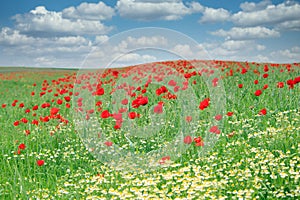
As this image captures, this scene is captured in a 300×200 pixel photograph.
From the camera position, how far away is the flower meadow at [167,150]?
16.1ft

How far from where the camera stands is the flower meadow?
193 inches

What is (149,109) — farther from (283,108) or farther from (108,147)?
(283,108)

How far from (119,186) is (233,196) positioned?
5.05ft

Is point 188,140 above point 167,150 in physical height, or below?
above

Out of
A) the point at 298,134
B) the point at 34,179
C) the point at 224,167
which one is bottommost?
A: the point at 34,179

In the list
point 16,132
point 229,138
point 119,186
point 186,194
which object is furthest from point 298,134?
point 16,132

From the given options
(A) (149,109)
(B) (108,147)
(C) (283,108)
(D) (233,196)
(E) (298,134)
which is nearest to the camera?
(D) (233,196)

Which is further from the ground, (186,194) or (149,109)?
(149,109)

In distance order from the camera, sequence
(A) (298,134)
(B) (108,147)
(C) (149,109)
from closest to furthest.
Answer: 1. (A) (298,134)
2. (B) (108,147)
3. (C) (149,109)

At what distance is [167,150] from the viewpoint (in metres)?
Answer: 6.29

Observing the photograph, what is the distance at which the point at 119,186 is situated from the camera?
17.3 ft

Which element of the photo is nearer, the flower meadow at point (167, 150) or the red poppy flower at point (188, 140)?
the flower meadow at point (167, 150)

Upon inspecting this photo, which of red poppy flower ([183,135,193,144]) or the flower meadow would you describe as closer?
the flower meadow

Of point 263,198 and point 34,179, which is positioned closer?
A: point 263,198
